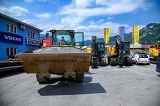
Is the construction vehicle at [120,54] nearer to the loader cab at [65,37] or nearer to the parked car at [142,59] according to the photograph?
the parked car at [142,59]

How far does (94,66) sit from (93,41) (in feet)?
11.5

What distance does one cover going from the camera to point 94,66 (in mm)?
25203

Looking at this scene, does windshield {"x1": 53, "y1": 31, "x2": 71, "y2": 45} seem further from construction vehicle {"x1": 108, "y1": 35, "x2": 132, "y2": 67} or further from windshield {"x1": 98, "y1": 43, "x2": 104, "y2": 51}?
windshield {"x1": 98, "y1": 43, "x2": 104, "y2": 51}

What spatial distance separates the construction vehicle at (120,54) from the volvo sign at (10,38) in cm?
1213

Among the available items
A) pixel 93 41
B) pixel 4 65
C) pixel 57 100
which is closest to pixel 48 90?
pixel 57 100

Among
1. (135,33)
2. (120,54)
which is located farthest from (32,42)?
(135,33)

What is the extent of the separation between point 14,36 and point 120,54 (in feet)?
43.5

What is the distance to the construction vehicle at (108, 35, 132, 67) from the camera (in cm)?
2717

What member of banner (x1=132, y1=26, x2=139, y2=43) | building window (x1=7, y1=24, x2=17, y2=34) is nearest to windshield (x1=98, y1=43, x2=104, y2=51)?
building window (x1=7, y1=24, x2=17, y2=34)

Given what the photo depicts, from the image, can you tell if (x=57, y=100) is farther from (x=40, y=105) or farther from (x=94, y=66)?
(x=94, y=66)

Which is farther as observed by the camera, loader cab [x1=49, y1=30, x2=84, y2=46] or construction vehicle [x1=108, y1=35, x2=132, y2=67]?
construction vehicle [x1=108, y1=35, x2=132, y2=67]

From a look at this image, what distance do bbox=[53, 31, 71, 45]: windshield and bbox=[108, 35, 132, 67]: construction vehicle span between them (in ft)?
43.8

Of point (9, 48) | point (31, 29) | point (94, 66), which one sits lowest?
point (94, 66)

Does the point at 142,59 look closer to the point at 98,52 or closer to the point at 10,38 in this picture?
the point at 98,52
